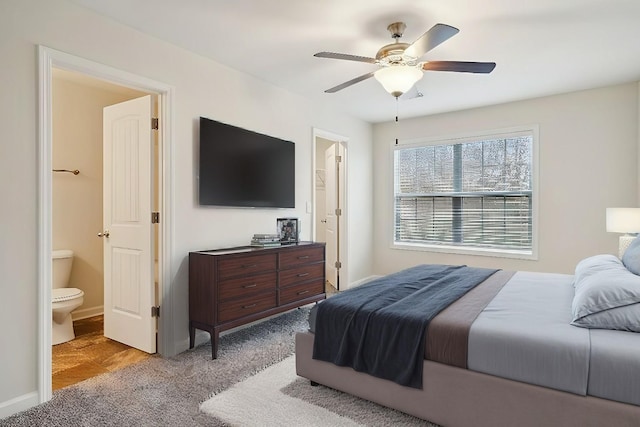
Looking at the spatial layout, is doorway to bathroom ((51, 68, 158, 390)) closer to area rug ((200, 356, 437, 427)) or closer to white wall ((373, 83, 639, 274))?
area rug ((200, 356, 437, 427))

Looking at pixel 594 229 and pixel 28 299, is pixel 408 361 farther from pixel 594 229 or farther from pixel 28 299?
pixel 594 229

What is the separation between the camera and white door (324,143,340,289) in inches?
207

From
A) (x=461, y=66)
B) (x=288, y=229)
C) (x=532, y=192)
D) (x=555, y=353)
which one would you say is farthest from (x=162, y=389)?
(x=532, y=192)

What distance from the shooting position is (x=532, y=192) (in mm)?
4445

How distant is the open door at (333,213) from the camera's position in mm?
5242

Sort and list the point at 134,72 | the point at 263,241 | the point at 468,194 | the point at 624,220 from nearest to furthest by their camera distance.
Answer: the point at 134,72, the point at 624,220, the point at 263,241, the point at 468,194

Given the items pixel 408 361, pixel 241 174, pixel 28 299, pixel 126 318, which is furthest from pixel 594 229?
pixel 28 299

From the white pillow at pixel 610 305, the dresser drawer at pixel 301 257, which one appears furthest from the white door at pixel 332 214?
the white pillow at pixel 610 305

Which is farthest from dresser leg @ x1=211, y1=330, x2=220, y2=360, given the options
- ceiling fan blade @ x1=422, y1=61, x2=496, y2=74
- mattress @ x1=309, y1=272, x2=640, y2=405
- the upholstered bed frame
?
ceiling fan blade @ x1=422, y1=61, x2=496, y2=74

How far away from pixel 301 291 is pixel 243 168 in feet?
4.39

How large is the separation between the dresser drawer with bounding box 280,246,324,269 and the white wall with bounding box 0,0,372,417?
0.49 metres

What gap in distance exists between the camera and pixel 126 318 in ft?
10.3

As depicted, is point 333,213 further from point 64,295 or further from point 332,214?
point 64,295

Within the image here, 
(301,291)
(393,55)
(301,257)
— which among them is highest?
(393,55)
